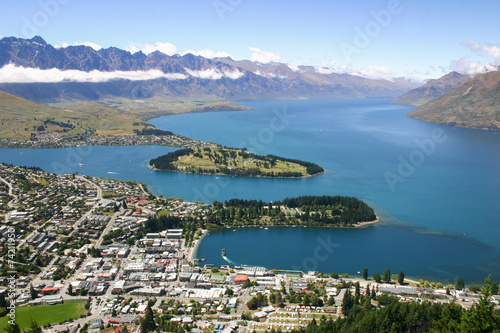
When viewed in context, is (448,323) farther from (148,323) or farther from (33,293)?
(33,293)

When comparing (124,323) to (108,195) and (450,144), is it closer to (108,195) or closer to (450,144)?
(108,195)

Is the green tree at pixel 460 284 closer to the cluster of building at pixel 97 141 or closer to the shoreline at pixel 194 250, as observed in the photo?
the shoreline at pixel 194 250

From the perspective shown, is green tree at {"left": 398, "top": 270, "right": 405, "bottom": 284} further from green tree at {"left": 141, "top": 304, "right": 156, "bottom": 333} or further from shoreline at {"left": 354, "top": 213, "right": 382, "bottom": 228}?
green tree at {"left": 141, "top": 304, "right": 156, "bottom": 333}

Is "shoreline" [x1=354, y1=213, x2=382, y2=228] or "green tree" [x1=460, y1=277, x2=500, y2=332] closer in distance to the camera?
"green tree" [x1=460, y1=277, x2=500, y2=332]

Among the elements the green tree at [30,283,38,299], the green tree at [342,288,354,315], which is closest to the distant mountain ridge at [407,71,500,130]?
the green tree at [342,288,354,315]

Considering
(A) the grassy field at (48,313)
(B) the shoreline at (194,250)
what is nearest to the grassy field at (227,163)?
(B) the shoreline at (194,250)

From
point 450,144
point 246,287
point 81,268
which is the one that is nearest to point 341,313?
point 246,287
